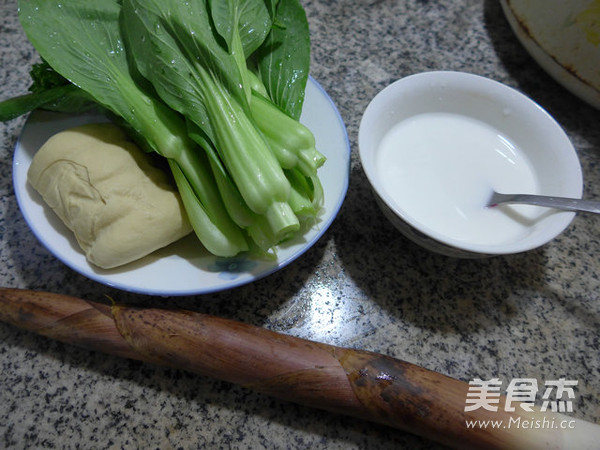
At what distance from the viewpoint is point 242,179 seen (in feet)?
2.25

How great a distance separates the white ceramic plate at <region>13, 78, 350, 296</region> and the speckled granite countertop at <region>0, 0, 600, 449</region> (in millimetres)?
97

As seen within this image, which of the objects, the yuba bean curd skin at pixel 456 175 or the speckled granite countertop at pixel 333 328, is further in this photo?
the yuba bean curd skin at pixel 456 175

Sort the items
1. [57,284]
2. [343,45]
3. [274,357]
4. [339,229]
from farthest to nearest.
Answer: [343,45], [339,229], [57,284], [274,357]

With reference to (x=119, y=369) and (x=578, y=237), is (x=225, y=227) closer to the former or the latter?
(x=119, y=369)

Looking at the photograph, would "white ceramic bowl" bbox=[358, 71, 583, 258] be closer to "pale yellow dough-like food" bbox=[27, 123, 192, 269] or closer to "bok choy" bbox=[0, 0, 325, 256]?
"bok choy" bbox=[0, 0, 325, 256]

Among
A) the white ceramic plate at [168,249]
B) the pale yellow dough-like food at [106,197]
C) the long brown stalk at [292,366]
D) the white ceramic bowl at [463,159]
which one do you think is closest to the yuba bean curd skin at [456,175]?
the white ceramic bowl at [463,159]

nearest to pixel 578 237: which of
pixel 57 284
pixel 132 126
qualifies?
pixel 132 126

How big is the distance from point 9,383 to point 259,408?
41 cm

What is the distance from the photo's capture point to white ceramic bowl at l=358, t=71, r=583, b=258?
2.66 feet

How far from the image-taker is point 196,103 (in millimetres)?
721

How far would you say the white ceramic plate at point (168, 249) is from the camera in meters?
0.70

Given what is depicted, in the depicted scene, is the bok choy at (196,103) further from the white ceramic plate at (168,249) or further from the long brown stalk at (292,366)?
the long brown stalk at (292,366)

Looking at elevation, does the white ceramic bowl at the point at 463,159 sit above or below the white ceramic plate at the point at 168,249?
below

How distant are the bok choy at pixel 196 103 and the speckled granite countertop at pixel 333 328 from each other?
17 centimetres
